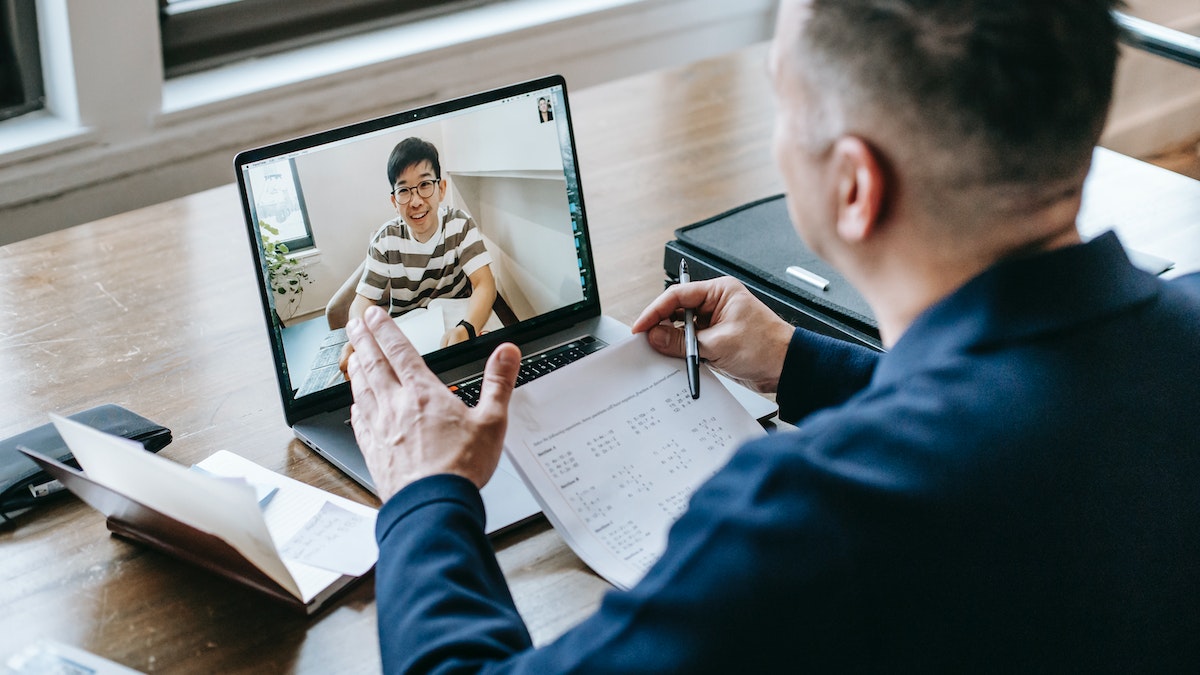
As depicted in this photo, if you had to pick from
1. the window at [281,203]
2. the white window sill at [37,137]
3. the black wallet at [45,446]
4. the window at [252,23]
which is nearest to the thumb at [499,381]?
the window at [281,203]

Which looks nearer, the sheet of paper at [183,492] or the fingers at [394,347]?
the sheet of paper at [183,492]

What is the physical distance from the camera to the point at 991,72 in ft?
2.02

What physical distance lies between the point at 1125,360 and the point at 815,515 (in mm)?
229

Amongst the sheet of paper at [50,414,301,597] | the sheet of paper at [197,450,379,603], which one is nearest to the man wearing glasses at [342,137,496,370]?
the sheet of paper at [197,450,379,603]

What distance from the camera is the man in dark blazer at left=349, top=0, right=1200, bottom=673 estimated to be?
1.92ft

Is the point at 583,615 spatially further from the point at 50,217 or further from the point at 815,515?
the point at 50,217

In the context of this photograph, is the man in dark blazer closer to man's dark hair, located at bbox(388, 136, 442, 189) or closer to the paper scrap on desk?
the paper scrap on desk

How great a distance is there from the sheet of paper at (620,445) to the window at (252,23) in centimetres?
168

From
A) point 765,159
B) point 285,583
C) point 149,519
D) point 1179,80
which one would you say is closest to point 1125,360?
point 285,583

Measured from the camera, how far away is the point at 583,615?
2.92ft

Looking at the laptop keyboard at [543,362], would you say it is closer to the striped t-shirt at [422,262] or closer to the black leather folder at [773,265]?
the striped t-shirt at [422,262]

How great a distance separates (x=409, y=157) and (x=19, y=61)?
1.38 meters

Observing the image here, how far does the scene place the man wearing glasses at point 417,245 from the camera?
1.11 metres

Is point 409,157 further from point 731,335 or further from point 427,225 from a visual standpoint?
point 731,335
